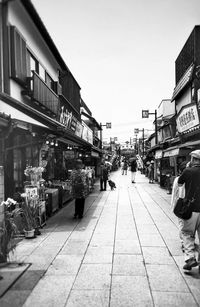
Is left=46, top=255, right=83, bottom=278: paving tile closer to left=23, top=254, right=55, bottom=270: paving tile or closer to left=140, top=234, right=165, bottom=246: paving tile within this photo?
left=23, top=254, right=55, bottom=270: paving tile

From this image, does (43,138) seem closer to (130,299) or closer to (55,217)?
(55,217)

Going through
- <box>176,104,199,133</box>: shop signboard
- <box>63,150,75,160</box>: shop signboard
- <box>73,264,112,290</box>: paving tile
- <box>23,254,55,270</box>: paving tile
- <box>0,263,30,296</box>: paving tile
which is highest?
<box>176,104,199,133</box>: shop signboard

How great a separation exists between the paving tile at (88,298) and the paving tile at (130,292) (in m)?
0.11

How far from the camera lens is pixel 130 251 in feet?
23.8

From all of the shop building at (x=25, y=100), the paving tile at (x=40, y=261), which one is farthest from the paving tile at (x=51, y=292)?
the shop building at (x=25, y=100)

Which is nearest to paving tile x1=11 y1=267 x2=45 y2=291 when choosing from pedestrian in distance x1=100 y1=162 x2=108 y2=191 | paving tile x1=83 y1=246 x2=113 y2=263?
paving tile x1=83 y1=246 x2=113 y2=263

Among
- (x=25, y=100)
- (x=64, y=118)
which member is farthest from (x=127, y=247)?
(x=64, y=118)

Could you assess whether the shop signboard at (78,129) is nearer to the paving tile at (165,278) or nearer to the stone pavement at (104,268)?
the stone pavement at (104,268)

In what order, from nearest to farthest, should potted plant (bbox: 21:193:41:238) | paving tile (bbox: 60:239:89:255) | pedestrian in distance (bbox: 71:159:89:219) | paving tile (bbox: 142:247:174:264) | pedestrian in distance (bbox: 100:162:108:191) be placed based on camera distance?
paving tile (bbox: 142:247:174:264), paving tile (bbox: 60:239:89:255), potted plant (bbox: 21:193:41:238), pedestrian in distance (bbox: 71:159:89:219), pedestrian in distance (bbox: 100:162:108:191)

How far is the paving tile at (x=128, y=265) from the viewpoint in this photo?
5.82 meters

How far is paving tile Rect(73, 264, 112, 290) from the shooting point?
17.0 ft

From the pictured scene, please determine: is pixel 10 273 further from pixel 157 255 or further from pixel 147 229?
pixel 147 229

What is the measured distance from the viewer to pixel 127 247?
7586 millimetres

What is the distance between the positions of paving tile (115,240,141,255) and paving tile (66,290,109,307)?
7.53 ft
